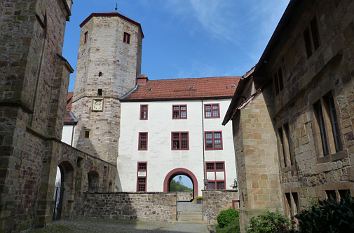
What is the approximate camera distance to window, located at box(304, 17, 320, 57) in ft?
19.9

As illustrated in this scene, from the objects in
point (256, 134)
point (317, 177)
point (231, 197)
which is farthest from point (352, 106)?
point (231, 197)

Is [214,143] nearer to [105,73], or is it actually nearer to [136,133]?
[136,133]

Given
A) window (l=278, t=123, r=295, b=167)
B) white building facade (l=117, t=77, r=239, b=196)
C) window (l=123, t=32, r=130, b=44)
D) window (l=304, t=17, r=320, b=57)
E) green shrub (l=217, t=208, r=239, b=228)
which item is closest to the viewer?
window (l=304, t=17, r=320, b=57)

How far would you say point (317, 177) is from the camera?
608 cm

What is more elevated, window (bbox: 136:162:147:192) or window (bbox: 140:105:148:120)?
window (bbox: 140:105:148:120)

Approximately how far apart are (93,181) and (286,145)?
1440 centimetres

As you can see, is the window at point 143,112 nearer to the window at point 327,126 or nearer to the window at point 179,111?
the window at point 179,111

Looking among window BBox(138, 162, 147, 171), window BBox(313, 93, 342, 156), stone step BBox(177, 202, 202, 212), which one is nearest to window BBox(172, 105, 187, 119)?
window BBox(138, 162, 147, 171)

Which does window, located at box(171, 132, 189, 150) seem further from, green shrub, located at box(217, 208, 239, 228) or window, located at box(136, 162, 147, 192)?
green shrub, located at box(217, 208, 239, 228)

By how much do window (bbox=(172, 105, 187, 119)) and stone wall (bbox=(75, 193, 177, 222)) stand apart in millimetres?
8858

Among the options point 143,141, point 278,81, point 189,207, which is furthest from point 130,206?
point 278,81

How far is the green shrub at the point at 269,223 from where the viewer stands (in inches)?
276

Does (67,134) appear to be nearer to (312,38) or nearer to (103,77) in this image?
(103,77)

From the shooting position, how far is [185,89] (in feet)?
83.6
